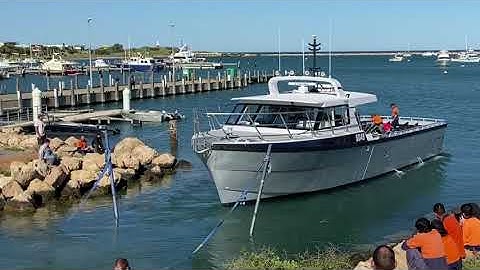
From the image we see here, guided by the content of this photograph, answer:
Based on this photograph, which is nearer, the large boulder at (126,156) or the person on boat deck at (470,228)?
the person on boat deck at (470,228)

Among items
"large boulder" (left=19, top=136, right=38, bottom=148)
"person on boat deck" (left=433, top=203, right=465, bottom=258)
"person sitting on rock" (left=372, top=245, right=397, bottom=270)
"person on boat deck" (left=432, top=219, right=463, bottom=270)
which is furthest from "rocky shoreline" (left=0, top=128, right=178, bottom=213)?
"person sitting on rock" (left=372, top=245, right=397, bottom=270)

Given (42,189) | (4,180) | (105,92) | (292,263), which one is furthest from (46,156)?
(105,92)

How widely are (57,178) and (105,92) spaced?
36.3m

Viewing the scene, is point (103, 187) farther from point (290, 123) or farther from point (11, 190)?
point (290, 123)

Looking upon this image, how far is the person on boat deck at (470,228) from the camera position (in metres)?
11.6

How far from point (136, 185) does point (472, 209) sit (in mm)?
14998

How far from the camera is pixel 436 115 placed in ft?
166

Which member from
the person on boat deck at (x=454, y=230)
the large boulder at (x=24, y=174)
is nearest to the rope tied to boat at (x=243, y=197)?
the large boulder at (x=24, y=174)

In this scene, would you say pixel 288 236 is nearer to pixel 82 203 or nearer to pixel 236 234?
pixel 236 234

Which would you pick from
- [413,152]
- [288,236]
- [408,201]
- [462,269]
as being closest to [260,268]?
[462,269]

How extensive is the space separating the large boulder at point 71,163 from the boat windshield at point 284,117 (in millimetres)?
5261

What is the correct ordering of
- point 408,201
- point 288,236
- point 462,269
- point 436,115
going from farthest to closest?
point 436,115
point 408,201
point 288,236
point 462,269

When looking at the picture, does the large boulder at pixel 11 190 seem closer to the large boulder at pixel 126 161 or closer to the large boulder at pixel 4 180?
the large boulder at pixel 4 180

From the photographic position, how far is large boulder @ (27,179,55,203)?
21483mm
